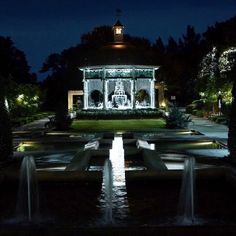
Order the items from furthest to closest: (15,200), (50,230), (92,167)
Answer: (92,167)
(15,200)
(50,230)

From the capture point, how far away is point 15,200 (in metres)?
10.7

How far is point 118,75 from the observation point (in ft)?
153

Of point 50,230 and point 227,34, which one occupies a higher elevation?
point 227,34

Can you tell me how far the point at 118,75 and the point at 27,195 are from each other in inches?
1445

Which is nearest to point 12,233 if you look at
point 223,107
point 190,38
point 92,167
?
point 92,167

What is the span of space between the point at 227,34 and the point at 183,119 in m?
13.5

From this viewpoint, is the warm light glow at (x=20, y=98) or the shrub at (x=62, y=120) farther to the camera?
the warm light glow at (x=20, y=98)

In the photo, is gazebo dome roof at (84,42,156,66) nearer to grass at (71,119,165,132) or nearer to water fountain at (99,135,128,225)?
grass at (71,119,165,132)

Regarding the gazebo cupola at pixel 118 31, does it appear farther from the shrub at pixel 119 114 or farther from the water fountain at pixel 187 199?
the water fountain at pixel 187 199

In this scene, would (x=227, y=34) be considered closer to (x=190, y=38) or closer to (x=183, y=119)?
(x=183, y=119)

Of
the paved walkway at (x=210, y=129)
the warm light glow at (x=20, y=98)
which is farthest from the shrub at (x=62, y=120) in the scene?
the warm light glow at (x=20, y=98)

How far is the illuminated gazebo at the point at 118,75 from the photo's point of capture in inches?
1836

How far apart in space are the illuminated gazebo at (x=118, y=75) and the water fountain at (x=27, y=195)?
3501cm

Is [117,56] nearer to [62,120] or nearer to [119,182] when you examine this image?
[62,120]
